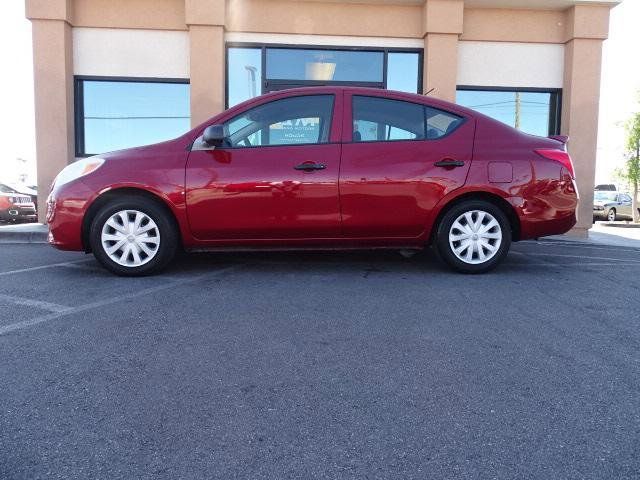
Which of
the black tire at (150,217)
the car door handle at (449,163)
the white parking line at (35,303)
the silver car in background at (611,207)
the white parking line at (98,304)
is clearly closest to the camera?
the white parking line at (98,304)

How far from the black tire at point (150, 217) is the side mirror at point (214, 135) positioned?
0.73 m

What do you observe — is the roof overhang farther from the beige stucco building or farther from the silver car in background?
the silver car in background

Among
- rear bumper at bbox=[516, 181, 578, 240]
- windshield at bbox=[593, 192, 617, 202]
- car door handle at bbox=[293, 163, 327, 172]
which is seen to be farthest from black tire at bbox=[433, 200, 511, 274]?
windshield at bbox=[593, 192, 617, 202]

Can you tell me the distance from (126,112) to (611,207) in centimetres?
1928

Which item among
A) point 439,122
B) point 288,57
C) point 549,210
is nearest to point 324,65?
point 288,57

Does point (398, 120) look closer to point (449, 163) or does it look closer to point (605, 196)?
point (449, 163)

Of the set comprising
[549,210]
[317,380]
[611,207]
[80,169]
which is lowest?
[317,380]

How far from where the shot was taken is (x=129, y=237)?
4645mm

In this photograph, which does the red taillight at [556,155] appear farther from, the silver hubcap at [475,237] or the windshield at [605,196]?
the windshield at [605,196]

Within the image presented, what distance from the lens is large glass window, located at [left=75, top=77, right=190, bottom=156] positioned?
9.08 metres

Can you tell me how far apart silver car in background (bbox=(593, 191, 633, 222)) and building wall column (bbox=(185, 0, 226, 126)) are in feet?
58.4

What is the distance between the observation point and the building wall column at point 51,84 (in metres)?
8.45

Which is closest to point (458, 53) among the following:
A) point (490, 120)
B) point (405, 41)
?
point (405, 41)

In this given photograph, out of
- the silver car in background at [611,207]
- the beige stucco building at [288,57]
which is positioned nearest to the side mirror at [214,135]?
the beige stucco building at [288,57]
